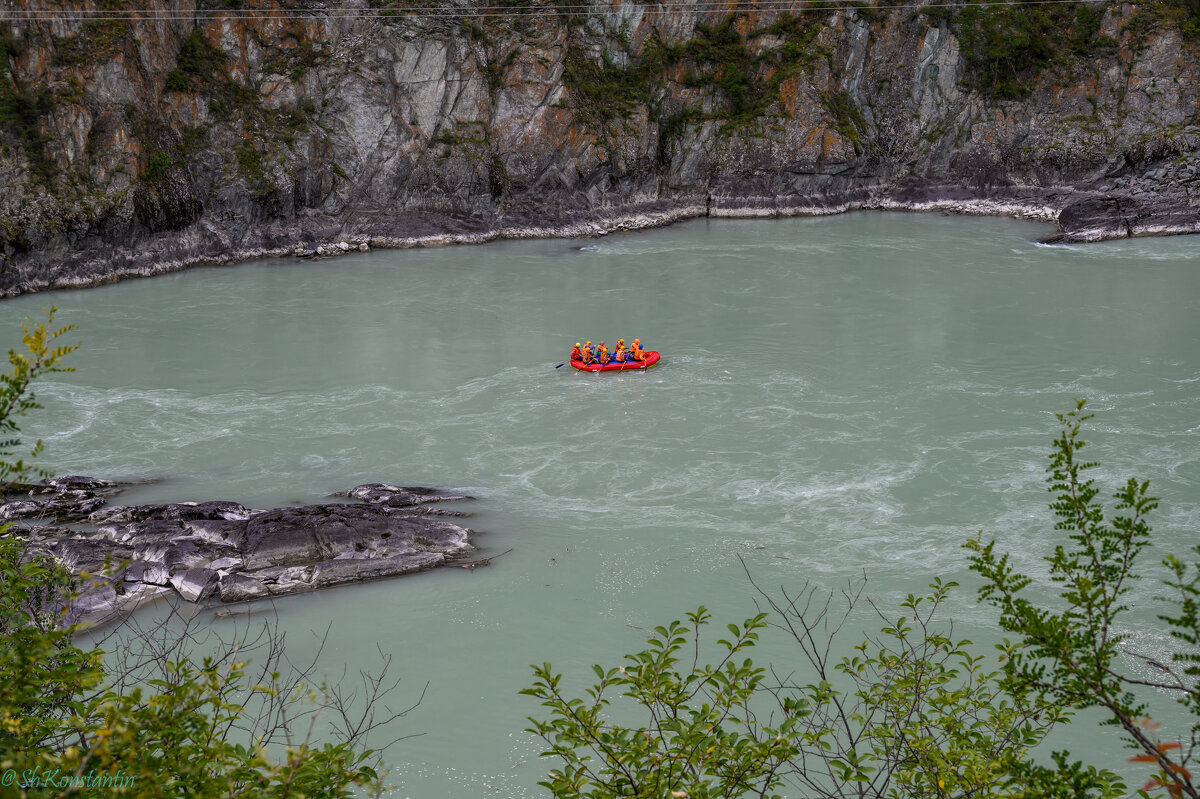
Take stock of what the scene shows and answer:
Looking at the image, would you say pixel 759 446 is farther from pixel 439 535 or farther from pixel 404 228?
pixel 404 228

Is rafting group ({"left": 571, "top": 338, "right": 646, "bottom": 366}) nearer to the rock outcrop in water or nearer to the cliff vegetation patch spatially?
the rock outcrop in water

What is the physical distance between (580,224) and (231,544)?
31.5m

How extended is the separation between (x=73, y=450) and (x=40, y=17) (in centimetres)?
2386

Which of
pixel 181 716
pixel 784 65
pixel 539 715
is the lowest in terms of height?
pixel 539 715

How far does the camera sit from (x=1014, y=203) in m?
46.5

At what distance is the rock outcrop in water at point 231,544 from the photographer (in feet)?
45.1

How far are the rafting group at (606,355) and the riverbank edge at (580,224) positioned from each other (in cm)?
1930

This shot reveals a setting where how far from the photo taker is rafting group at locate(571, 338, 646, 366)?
955 inches

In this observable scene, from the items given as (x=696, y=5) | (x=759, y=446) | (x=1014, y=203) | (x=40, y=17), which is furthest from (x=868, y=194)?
(x=40, y=17)

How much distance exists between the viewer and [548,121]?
4459cm
